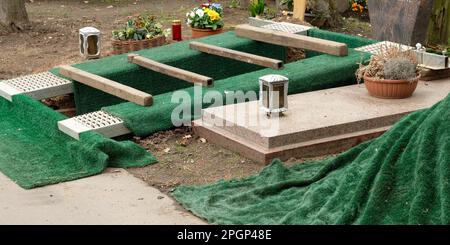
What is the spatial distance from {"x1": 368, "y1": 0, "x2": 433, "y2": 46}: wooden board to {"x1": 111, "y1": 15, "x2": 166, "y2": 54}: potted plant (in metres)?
2.53

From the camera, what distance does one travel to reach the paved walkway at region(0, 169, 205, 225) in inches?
240

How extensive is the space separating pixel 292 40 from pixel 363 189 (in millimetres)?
4025

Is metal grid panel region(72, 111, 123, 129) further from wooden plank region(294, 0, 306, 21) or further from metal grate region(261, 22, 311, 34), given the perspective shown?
wooden plank region(294, 0, 306, 21)

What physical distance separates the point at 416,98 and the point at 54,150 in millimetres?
3244

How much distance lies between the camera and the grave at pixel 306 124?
7156 mm

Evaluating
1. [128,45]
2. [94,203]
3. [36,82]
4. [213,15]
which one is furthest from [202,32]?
[94,203]

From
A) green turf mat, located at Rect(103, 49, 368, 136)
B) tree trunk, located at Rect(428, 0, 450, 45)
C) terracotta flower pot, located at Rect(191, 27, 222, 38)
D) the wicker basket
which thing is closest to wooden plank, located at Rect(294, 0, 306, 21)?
terracotta flower pot, located at Rect(191, 27, 222, 38)

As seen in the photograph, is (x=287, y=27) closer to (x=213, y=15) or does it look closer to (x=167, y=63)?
(x=213, y=15)

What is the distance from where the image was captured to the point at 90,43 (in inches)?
391

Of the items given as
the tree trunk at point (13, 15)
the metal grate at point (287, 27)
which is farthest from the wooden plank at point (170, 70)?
the tree trunk at point (13, 15)

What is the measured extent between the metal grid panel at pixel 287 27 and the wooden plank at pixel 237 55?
3.74 feet

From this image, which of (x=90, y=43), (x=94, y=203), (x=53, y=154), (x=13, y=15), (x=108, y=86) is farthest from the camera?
(x=13, y=15)

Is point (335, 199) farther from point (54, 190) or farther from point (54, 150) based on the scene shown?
point (54, 150)

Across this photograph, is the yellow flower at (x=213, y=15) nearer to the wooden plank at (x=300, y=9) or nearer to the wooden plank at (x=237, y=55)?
the wooden plank at (x=237, y=55)
